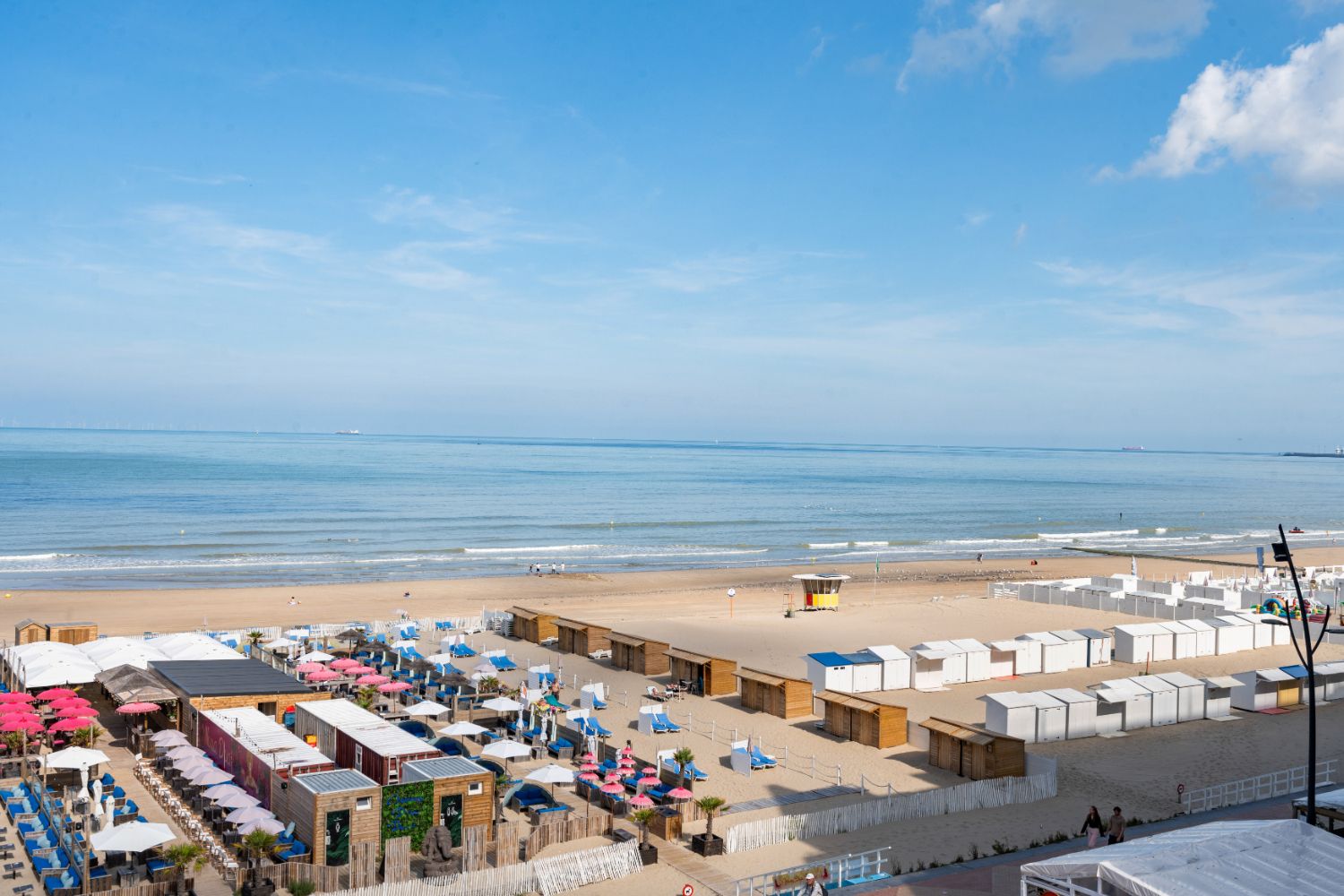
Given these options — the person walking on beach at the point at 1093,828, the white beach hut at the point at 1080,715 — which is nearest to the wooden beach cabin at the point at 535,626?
the white beach hut at the point at 1080,715

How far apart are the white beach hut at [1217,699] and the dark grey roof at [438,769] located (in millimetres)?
19063

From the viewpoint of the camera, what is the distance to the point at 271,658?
30.5 metres

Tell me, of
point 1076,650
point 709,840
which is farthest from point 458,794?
point 1076,650

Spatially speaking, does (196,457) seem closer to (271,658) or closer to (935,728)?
(271,658)

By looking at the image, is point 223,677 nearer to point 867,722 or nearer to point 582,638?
point 582,638

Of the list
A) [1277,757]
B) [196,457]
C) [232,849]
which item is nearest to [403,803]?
[232,849]

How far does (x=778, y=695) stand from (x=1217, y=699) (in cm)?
1126

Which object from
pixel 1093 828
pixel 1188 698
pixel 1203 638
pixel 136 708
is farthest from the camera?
pixel 1203 638

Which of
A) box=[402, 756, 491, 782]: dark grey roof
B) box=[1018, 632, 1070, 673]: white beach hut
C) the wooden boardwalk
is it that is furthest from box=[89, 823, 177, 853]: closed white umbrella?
box=[1018, 632, 1070, 673]: white beach hut

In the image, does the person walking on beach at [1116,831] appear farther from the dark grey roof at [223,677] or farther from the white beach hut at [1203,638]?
the white beach hut at [1203,638]

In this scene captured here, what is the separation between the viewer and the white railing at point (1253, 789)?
19.4 meters

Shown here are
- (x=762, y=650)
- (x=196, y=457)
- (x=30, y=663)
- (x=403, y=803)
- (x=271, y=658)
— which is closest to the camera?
(x=403, y=803)

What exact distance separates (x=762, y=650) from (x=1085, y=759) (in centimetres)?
1362

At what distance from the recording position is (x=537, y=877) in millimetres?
15391
